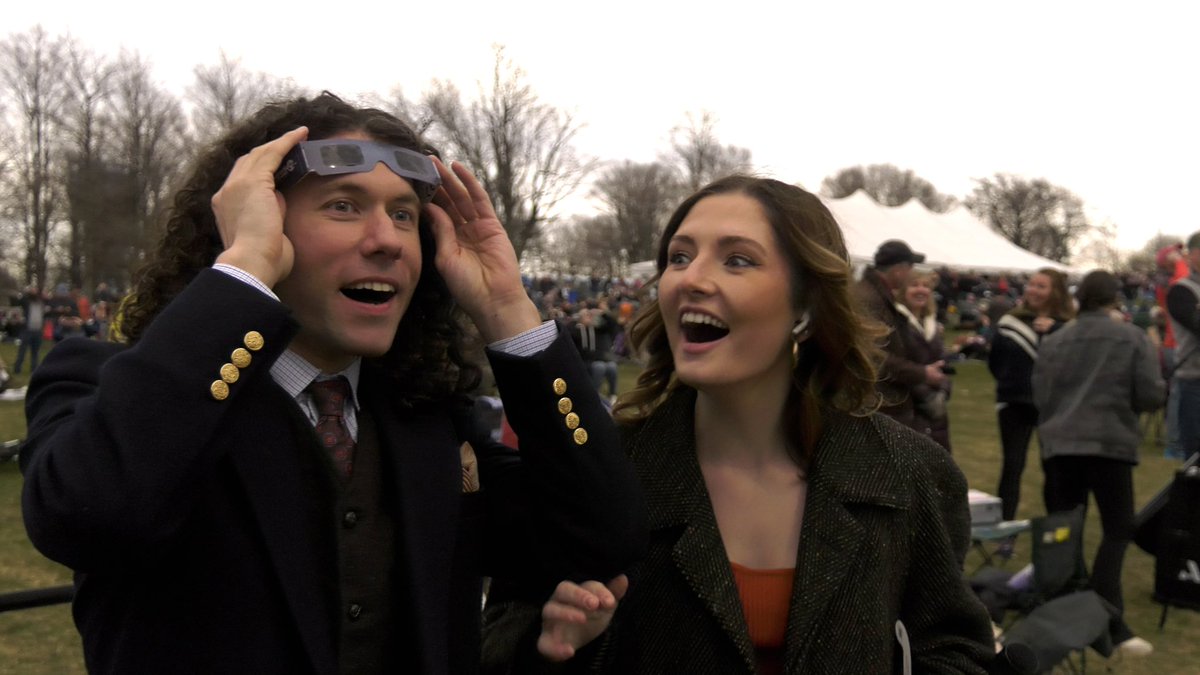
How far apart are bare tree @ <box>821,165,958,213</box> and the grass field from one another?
210ft

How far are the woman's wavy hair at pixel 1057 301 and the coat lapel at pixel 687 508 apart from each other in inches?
226

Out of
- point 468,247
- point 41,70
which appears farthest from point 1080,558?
point 41,70

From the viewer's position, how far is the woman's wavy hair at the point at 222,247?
5.23 ft

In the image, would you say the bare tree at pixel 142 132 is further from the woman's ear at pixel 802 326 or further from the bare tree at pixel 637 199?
the woman's ear at pixel 802 326

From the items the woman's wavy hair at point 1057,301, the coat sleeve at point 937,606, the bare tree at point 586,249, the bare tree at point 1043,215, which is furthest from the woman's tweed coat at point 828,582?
the bare tree at point 1043,215

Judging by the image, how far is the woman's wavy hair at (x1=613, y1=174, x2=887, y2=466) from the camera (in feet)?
6.93

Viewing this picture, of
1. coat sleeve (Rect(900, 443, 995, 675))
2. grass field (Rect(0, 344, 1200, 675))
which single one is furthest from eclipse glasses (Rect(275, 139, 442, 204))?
grass field (Rect(0, 344, 1200, 675))

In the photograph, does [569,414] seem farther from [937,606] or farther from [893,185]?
[893,185]

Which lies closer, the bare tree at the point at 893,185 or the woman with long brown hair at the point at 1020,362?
the woman with long brown hair at the point at 1020,362

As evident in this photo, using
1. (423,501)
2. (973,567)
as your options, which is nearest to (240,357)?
(423,501)

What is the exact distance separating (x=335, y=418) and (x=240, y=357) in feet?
0.91

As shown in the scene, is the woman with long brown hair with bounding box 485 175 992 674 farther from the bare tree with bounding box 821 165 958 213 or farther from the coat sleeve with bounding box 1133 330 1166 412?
the bare tree with bounding box 821 165 958 213

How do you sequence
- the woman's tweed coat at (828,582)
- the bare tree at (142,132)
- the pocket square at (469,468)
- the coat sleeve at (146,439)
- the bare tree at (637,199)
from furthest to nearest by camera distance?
the bare tree at (637,199), the bare tree at (142,132), the woman's tweed coat at (828,582), the pocket square at (469,468), the coat sleeve at (146,439)

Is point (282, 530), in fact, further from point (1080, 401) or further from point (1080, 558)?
point (1080, 401)
